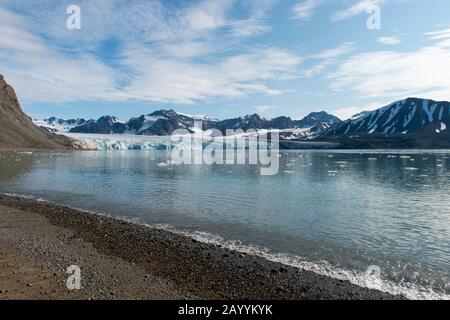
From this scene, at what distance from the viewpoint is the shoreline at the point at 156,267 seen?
11.5 meters

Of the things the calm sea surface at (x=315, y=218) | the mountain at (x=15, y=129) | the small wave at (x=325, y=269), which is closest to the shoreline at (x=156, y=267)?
the small wave at (x=325, y=269)

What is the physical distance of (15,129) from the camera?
6658 inches

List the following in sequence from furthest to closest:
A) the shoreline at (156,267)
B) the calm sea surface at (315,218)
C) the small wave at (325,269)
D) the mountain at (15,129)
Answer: the mountain at (15,129)
the calm sea surface at (315,218)
the small wave at (325,269)
the shoreline at (156,267)

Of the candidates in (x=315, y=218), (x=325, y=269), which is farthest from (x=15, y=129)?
Answer: (x=325, y=269)

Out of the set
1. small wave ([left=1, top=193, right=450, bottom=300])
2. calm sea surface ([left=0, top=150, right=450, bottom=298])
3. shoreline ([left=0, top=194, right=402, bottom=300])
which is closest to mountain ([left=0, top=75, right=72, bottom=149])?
calm sea surface ([left=0, top=150, right=450, bottom=298])

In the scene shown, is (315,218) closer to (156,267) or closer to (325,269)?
(325,269)

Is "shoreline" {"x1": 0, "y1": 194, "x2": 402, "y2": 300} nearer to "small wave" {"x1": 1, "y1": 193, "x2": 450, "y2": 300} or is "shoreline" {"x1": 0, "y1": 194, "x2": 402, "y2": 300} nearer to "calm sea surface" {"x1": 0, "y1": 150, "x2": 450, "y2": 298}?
"small wave" {"x1": 1, "y1": 193, "x2": 450, "y2": 300}

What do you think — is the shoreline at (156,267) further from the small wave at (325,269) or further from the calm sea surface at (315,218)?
the calm sea surface at (315,218)

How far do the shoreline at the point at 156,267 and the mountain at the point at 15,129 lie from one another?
152 metres

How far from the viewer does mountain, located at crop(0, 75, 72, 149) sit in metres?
157
